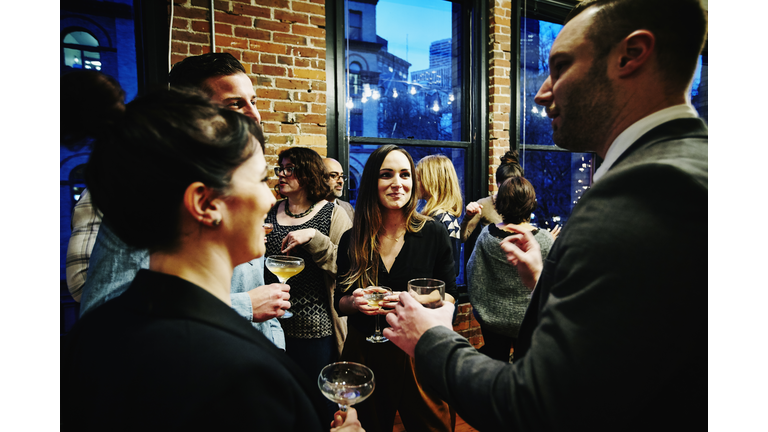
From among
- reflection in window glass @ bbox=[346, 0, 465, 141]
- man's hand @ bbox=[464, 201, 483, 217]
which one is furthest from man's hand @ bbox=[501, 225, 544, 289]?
reflection in window glass @ bbox=[346, 0, 465, 141]

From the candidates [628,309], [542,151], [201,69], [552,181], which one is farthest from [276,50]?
[552,181]

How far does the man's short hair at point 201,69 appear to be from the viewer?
1.38m

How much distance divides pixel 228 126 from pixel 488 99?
335 cm

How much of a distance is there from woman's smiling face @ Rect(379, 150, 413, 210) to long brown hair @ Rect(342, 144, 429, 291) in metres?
0.03

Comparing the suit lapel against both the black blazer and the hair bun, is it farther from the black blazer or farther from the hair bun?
the hair bun

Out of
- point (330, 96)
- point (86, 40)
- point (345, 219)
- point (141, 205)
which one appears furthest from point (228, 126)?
point (86, 40)

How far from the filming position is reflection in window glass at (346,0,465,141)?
3.17m

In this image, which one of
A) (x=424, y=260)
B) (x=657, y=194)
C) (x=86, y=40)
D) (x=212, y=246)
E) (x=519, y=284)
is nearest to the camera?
(x=657, y=194)

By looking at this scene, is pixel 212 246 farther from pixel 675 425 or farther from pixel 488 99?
pixel 488 99

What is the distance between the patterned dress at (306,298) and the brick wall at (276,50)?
2.62 feet

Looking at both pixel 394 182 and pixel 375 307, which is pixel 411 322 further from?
pixel 394 182

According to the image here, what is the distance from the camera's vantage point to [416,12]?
3.44 metres

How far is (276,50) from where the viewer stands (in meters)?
2.70

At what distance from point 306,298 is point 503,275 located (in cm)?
121
